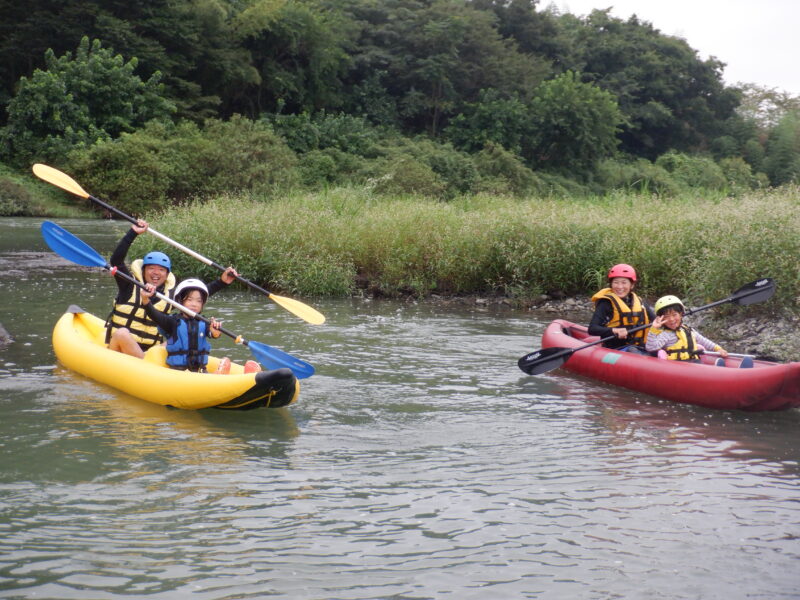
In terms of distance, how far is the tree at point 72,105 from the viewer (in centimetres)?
2350

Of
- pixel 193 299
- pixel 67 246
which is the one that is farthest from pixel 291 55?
pixel 193 299

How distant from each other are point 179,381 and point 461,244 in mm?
5772

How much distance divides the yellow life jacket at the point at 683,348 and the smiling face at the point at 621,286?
22.1 inches

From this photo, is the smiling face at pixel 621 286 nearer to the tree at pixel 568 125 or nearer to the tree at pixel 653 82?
the tree at pixel 568 125

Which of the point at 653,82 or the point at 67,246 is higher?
the point at 653,82

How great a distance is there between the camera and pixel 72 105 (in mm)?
23812

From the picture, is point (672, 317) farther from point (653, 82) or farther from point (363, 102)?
point (653, 82)

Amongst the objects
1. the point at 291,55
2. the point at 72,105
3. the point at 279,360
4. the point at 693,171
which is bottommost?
the point at 279,360

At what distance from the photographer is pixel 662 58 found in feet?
131

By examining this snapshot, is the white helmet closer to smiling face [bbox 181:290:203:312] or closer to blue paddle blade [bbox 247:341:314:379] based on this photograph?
smiling face [bbox 181:290:203:312]

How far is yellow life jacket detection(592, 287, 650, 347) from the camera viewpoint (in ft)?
21.0

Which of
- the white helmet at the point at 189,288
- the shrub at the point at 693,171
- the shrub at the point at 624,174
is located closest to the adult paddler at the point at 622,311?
the white helmet at the point at 189,288

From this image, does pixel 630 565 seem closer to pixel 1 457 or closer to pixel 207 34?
pixel 1 457

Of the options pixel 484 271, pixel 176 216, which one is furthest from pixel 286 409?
pixel 176 216
